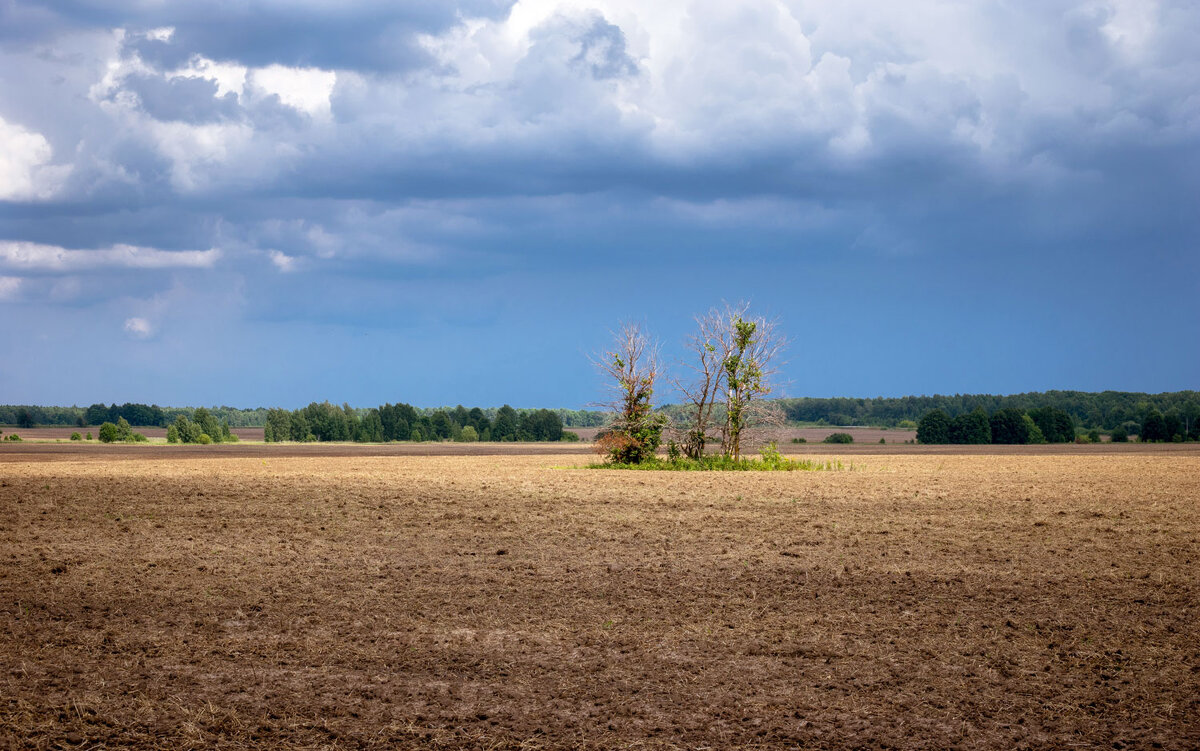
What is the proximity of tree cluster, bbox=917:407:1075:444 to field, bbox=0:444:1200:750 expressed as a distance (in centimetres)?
6975

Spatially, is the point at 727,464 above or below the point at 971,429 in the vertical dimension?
below

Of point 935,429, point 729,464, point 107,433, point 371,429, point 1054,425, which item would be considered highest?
point 1054,425

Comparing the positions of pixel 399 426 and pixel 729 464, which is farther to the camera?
pixel 399 426

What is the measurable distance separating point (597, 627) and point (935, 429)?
84.6m

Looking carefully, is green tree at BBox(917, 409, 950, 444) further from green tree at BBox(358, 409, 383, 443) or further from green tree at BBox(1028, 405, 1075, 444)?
green tree at BBox(358, 409, 383, 443)

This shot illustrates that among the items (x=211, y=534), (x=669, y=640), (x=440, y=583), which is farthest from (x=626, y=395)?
(x=669, y=640)

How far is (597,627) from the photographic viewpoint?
1146cm

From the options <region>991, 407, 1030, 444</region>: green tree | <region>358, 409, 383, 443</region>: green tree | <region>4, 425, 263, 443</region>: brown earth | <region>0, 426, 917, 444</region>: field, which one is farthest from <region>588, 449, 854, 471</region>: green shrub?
<region>358, 409, 383, 443</region>: green tree

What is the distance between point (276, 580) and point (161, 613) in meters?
2.11

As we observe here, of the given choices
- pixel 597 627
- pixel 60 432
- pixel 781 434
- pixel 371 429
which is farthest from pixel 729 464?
pixel 60 432

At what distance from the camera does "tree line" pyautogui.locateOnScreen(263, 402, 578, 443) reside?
107250 mm

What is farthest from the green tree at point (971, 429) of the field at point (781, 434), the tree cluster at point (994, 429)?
the field at point (781, 434)

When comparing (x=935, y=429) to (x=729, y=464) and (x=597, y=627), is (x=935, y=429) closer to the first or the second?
(x=729, y=464)

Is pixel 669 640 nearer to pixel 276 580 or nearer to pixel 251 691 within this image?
pixel 251 691
